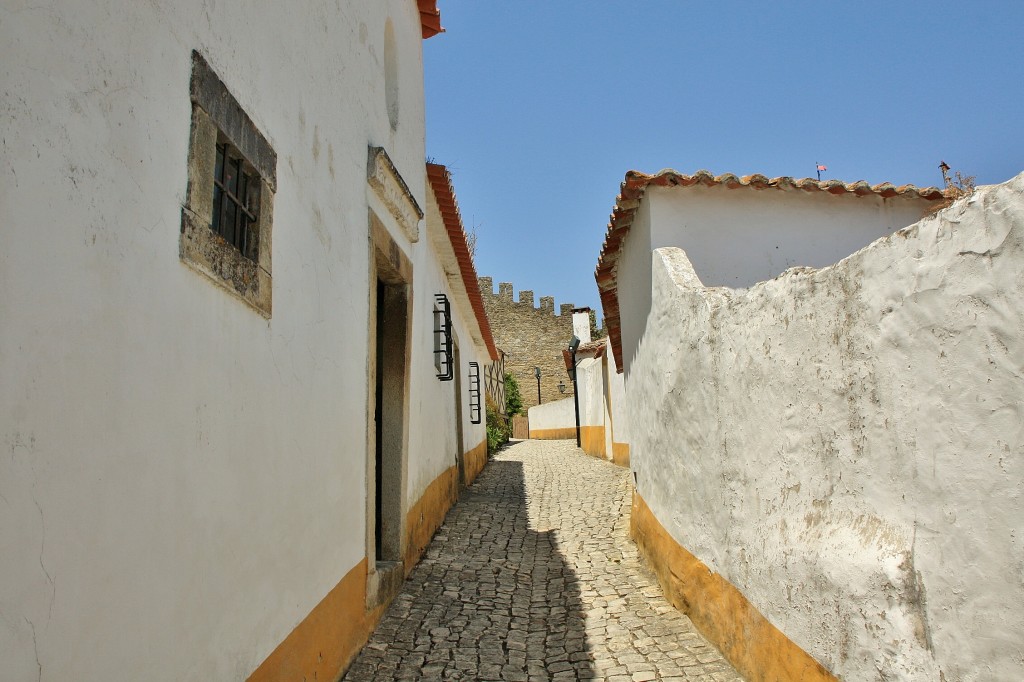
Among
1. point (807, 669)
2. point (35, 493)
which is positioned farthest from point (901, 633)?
point (35, 493)

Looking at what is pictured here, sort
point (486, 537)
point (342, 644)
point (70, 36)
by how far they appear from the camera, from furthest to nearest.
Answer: point (486, 537)
point (342, 644)
point (70, 36)

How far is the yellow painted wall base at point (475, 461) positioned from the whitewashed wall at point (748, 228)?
5038 millimetres

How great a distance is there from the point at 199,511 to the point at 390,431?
3.37m

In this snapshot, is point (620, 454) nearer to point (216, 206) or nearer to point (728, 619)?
point (728, 619)

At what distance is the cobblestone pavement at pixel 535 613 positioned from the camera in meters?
4.06

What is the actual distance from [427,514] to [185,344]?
4.97 meters

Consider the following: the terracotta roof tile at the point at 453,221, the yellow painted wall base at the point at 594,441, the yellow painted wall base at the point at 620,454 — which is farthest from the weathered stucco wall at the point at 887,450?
the yellow painted wall base at the point at 594,441

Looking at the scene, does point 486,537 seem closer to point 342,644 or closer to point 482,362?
point 342,644

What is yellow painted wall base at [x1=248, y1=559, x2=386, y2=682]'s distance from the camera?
2961 millimetres

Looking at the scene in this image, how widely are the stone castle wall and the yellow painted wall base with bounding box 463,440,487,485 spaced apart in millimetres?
20663

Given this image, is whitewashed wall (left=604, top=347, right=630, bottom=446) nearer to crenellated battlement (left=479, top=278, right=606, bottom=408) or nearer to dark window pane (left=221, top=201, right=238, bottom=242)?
dark window pane (left=221, top=201, right=238, bottom=242)

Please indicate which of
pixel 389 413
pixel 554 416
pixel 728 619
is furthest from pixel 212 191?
pixel 554 416

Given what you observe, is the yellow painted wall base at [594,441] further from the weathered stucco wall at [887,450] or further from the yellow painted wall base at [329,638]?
the weathered stucco wall at [887,450]

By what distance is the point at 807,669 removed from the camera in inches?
119
